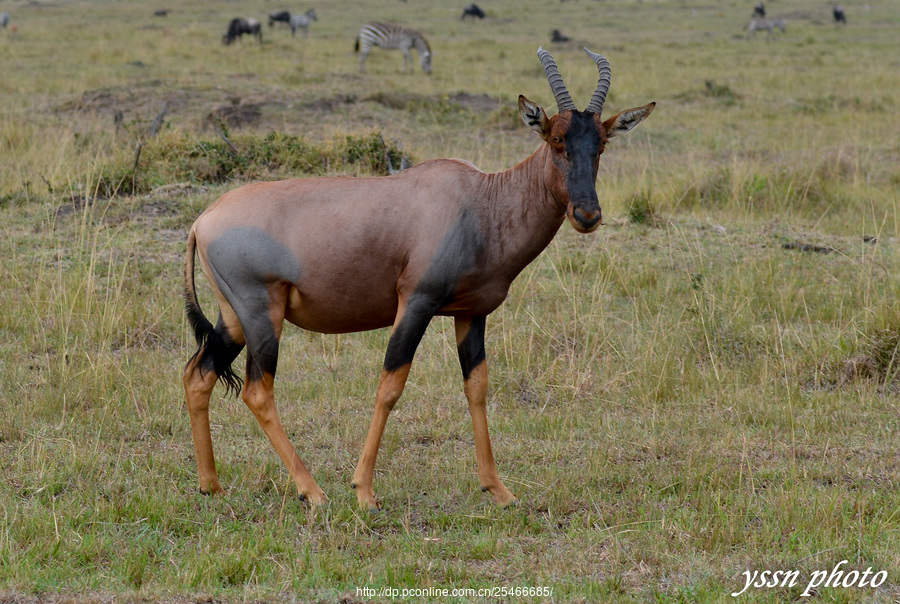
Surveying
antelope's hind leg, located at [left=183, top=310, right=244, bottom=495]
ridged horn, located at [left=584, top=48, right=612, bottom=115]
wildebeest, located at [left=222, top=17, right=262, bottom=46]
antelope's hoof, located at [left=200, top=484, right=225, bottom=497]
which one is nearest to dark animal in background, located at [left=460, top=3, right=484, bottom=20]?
wildebeest, located at [left=222, top=17, right=262, bottom=46]

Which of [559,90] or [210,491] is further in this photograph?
[210,491]

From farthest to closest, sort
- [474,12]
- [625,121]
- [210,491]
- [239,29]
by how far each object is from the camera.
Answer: [474,12] < [239,29] < [210,491] < [625,121]

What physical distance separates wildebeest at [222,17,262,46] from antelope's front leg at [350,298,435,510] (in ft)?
87.8

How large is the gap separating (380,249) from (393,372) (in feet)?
1.97

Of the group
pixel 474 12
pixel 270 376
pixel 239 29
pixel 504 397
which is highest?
pixel 474 12

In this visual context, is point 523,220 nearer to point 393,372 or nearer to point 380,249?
point 380,249

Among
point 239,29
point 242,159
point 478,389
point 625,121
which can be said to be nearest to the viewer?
point 625,121

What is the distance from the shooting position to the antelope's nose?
4.52 m

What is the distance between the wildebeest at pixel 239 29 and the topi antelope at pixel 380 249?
26422mm

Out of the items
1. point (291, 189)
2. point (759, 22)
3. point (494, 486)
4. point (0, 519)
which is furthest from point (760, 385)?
point (759, 22)

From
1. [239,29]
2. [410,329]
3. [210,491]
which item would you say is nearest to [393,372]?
[410,329]

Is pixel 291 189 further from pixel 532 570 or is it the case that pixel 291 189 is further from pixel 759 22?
pixel 759 22

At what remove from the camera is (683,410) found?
640cm

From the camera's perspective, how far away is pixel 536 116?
4.83 m
